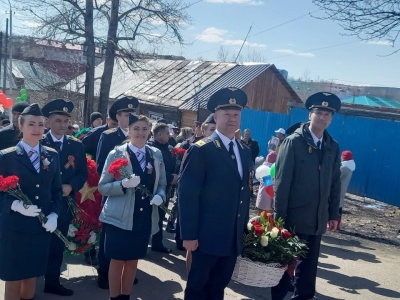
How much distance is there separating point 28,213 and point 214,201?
1.60 metres

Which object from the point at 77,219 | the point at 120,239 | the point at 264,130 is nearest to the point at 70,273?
the point at 77,219

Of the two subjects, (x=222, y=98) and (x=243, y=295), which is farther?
A: (x=243, y=295)

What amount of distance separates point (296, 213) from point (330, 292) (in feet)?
5.54

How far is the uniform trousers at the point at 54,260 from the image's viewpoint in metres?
4.48

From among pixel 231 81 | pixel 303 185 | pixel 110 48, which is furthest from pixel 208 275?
pixel 231 81

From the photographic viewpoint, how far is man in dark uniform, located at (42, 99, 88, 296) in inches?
177

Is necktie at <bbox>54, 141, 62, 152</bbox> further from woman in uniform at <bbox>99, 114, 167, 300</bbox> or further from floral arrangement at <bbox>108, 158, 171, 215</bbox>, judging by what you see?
floral arrangement at <bbox>108, 158, 171, 215</bbox>

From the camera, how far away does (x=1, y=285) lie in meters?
4.60

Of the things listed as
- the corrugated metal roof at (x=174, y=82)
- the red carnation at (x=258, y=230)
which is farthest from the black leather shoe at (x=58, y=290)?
the corrugated metal roof at (x=174, y=82)

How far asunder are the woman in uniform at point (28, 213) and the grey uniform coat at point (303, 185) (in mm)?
2255

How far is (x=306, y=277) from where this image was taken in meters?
4.39

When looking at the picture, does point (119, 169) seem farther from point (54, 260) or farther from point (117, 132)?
point (117, 132)

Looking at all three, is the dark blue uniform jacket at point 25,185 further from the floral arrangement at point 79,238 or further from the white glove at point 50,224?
the floral arrangement at point 79,238

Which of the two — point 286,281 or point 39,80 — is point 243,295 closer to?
point 286,281
